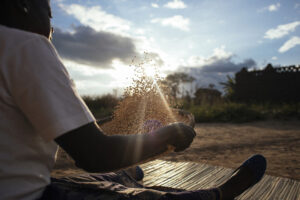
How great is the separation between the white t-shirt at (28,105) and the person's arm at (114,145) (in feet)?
0.17

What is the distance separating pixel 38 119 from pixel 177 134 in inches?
21.9

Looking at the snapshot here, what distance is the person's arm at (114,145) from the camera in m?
0.72

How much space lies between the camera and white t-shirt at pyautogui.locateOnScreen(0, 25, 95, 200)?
2.15 feet

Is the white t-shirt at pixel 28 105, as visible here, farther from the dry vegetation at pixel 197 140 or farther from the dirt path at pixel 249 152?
the dirt path at pixel 249 152

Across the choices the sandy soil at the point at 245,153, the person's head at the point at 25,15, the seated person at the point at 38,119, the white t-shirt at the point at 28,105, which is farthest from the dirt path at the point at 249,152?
the person's head at the point at 25,15

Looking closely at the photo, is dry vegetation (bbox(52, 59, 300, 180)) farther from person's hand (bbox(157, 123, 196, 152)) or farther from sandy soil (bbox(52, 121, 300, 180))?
person's hand (bbox(157, 123, 196, 152))

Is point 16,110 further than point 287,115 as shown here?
No

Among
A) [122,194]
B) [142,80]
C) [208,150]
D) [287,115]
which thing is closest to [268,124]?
[287,115]

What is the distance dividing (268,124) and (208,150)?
14.6ft

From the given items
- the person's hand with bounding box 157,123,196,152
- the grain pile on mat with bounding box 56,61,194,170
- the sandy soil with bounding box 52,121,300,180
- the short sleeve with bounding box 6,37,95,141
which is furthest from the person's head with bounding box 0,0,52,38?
the sandy soil with bounding box 52,121,300,180

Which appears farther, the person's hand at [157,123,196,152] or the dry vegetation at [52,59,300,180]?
the dry vegetation at [52,59,300,180]

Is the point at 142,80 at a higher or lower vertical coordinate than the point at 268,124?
higher

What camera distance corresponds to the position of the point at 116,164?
81 cm

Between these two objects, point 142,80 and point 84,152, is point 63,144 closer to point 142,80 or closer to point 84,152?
point 84,152
